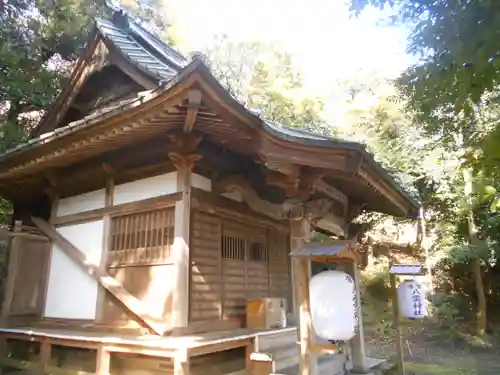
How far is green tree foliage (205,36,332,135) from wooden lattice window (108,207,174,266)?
43.6 ft

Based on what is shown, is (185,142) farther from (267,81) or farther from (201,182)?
(267,81)

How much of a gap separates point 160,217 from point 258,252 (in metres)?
1.83

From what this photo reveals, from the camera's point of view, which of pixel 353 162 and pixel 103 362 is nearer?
pixel 353 162

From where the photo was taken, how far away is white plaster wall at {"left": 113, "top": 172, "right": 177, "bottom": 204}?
16.5ft

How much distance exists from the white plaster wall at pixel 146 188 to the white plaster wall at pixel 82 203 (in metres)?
0.41

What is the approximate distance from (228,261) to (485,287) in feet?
38.8

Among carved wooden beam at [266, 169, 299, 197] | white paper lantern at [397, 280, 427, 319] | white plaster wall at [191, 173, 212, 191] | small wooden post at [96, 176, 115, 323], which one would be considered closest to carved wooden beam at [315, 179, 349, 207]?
carved wooden beam at [266, 169, 299, 197]

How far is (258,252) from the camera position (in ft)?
20.4

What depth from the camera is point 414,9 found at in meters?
2.40

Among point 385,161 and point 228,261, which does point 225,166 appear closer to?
point 228,261

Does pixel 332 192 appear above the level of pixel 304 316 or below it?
above

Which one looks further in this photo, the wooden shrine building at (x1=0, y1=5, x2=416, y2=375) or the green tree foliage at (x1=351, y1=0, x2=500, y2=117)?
the wooden shrine building at (x1=0, y1=5, x2=416, y2=375)

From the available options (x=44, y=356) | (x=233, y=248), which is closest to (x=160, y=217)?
(x=233, y=248)

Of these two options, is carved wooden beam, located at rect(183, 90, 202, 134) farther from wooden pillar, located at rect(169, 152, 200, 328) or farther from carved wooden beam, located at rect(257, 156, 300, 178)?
wooden pillar, located at rect(169, 152, 200, 328)
